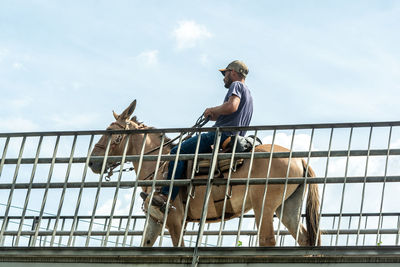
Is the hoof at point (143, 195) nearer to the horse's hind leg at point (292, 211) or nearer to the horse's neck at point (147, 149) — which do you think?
the horse's neck at point (147, 149)

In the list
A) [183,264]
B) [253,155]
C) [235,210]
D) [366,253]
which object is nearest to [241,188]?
[235,210]

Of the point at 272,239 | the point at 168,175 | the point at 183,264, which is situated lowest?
the point at 183,264

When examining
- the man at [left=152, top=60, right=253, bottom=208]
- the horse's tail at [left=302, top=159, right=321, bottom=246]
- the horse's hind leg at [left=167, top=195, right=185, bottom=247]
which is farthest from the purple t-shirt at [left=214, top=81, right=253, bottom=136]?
the horse's hind leg at [left=167, top=195, right=185, bottom=247]

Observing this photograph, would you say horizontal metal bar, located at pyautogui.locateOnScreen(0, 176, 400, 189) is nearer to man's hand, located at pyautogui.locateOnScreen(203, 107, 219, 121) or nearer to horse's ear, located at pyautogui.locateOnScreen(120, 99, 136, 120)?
man's hand, located at pyautogui.locateOnScreen(203, 107, 219, 121)

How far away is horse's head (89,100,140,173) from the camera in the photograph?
13.8 meters

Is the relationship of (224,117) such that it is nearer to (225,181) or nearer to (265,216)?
(265,216)

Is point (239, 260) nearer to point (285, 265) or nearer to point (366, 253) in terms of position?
point (285, 265)

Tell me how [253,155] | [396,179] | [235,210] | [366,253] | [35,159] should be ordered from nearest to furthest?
1. [366,253]
2. [396,179]
3. [253,155]
4. [35,159]
5. [235,210]

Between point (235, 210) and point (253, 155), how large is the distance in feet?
6.76

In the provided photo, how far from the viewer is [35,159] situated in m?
11.4

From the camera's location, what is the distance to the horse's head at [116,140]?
1380cm

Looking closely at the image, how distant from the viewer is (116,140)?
45.8 feet

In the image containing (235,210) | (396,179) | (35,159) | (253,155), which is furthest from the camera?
(235,210)

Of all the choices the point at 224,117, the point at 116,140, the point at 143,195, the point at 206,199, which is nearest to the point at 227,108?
the point at 224,117
